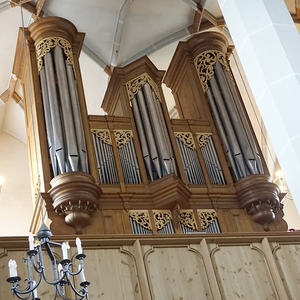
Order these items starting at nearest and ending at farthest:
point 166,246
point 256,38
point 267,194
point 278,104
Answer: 1. point 278,104
2. point 256,38
3. point 166,246
4. point 267,194

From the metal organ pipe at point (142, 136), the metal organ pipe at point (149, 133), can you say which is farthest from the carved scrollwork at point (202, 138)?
the metal organ pipe at point (142, 136)

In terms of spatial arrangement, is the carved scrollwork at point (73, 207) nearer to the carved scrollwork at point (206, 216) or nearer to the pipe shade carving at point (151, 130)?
the pipe shade carving at point (151, 130)

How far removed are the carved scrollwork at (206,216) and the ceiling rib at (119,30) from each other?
473 centimetres

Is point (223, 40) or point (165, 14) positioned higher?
point (165, 14)

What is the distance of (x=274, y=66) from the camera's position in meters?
→ 5.86

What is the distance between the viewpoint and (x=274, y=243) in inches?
347

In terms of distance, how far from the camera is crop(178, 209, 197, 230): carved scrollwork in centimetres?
1048

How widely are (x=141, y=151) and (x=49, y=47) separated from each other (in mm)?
2372

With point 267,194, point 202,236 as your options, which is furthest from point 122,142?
point 202,236

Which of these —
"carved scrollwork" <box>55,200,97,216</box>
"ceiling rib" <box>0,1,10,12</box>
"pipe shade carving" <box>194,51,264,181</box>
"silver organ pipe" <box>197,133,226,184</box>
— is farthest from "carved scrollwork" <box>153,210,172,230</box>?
"ceiling rib" <box>0,1,10,12</box>

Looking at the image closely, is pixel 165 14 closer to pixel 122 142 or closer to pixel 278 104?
pixel 122 142

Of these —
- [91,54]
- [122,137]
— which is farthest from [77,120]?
[91,54]

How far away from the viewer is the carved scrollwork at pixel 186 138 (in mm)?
11719

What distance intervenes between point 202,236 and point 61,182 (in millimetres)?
2390
